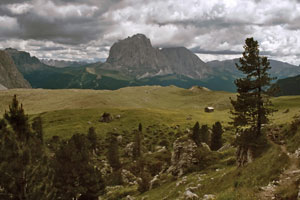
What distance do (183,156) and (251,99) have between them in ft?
55.6

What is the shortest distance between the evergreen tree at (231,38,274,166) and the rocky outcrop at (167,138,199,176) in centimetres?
1047

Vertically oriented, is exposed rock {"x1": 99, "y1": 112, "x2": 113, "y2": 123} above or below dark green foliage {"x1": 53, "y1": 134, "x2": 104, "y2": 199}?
below

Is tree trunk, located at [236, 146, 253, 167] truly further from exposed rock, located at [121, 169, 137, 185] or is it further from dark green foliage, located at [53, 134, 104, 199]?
exposed rock, located at [121, 169, 137, 185]

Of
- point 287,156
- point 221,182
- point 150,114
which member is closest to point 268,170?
point 287,156

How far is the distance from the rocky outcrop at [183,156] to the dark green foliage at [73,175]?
1405cm

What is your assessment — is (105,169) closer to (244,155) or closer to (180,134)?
(180,134)

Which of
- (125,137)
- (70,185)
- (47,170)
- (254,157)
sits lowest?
(125,137)

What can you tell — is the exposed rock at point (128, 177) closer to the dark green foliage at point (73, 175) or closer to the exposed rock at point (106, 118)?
the dark green foliage at point (73, 175)

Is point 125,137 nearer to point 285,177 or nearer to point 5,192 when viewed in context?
point 5,192

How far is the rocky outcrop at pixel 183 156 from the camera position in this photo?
123ft

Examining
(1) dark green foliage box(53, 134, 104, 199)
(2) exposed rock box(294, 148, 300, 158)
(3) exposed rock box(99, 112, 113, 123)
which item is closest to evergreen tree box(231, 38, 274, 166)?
(2) exposed rock box(294, 148, 300, 158)

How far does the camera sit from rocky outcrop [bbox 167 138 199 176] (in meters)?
37.6

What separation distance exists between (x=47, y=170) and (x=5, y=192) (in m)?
4.59

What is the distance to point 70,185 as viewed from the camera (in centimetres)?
3512
